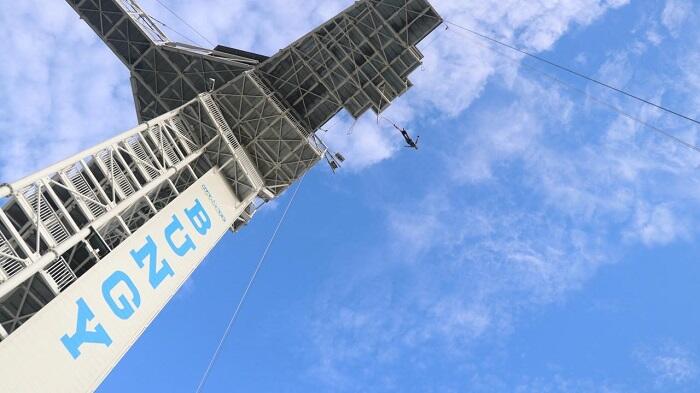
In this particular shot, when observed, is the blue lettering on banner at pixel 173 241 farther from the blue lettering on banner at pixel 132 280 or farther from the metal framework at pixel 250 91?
the metal framework at pixel 250 91

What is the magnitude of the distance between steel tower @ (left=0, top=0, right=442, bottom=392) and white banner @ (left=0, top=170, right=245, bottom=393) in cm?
5

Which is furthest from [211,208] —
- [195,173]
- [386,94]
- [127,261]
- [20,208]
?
[386,94]

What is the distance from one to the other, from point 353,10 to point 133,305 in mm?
23717

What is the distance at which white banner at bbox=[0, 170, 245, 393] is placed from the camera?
2014cm

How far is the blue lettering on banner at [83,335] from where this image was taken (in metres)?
21.8

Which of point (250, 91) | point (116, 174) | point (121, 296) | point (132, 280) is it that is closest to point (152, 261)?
point (132, 280)

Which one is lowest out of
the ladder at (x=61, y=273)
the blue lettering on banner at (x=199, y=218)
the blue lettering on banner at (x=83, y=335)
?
the blue lettering on banner at (x=83, y=335)

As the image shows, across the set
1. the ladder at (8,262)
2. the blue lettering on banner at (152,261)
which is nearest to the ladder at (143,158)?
the blue lettering on banner at (152,261)

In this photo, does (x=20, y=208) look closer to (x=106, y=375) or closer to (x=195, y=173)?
(x=106, y=375)

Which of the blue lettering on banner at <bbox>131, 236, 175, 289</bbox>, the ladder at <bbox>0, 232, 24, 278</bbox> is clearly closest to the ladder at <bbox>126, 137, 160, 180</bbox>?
the blue lettering on banner at <bbox>131, 236, 175, 289</bbox>

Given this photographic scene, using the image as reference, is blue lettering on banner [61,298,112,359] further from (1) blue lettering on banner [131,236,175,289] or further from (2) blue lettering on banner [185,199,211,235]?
(2) blue lettering on banner [185,199,211,235]

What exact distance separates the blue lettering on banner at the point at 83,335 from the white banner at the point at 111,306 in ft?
0.13

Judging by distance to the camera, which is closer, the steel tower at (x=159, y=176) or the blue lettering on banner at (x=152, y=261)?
the steel tower at (x=159, y=176)

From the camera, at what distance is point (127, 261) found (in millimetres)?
25859
